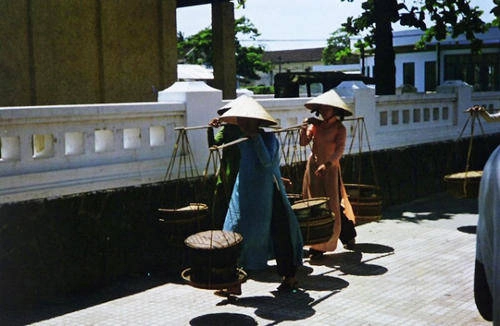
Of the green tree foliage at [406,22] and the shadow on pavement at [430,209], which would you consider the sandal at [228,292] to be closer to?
the shadow on pavement at [430,209]

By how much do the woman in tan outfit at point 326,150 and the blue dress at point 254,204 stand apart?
1278mm

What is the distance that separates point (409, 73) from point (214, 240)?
36152 millimetres

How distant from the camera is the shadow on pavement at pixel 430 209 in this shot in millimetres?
11719

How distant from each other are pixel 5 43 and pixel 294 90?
9.42 metres

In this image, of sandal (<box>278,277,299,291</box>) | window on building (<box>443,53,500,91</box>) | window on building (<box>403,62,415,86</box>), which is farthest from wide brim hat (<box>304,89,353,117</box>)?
window on building (<box>403,62,415,86</box>)

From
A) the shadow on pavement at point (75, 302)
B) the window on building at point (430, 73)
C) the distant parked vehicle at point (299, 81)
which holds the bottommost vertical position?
the shadow on pavement at point (75, 302)

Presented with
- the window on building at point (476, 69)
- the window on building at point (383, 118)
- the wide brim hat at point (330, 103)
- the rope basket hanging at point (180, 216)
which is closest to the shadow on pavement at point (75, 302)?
the rope basket hanging at point (180, 216)

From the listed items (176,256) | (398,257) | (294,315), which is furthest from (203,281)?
(398,257)

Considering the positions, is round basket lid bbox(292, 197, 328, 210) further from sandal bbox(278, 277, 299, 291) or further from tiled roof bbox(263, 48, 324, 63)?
tiled roof bbox(263, 48, 324, 63)

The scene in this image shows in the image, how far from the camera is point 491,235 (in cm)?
322

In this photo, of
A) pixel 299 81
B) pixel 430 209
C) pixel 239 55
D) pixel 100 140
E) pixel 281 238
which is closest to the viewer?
pixel 281 238

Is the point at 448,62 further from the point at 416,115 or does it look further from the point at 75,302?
the point at 75,302

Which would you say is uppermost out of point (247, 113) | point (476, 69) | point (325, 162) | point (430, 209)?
point (476, 69)

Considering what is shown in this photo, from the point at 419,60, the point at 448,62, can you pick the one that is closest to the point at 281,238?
the point at 448,62
